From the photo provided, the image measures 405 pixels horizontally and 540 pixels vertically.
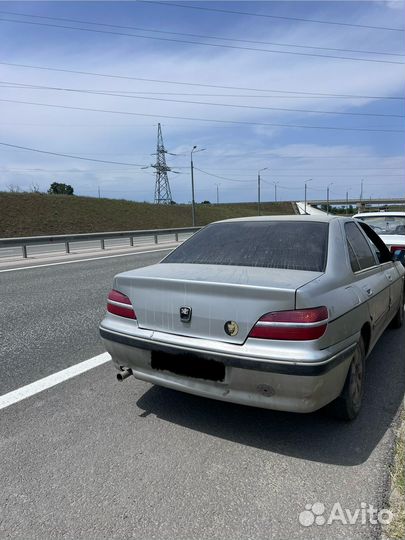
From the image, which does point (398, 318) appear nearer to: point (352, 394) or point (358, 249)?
point (358, 249)

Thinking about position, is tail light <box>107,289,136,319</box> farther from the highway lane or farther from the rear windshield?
the highway lane

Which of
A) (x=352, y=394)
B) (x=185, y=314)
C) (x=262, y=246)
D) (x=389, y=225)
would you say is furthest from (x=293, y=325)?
(x=389, y=225)

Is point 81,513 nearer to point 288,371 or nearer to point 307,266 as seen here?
point 288,371

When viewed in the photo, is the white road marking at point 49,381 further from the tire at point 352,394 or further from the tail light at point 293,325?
the tire at point 352,394

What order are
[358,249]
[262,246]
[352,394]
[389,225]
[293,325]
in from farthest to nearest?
1. [389,225]
2. [358,249]
3. [262,246]
4. [352,394]
5. [293,325]

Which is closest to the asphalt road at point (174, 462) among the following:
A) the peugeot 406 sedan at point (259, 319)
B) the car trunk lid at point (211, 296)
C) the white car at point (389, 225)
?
the peugeot 406 sedan at point (259, 319)

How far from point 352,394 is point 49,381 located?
2631mm

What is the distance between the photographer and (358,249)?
400cm

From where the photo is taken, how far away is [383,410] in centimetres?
347

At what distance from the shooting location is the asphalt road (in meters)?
2.26

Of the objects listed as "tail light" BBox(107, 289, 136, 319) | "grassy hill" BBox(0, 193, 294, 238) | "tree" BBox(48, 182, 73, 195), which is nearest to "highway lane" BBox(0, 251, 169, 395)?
"tail light" BBox(107, 289, 136, 319)

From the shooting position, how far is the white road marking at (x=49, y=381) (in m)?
3.71

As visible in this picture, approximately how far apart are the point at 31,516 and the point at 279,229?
2701mm

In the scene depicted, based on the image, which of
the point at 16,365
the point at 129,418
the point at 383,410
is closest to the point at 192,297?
the point at 129,418
